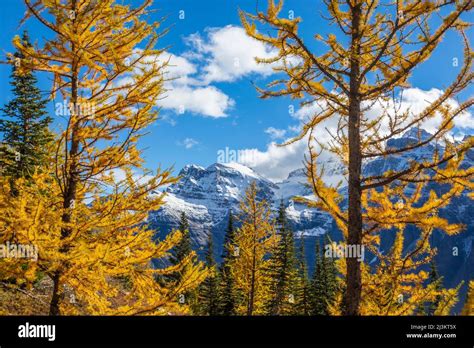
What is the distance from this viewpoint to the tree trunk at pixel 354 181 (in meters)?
6.57

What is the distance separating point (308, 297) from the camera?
44469 millimetres

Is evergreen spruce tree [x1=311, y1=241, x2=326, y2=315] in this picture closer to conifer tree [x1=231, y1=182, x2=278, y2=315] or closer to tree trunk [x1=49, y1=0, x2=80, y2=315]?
conifer tree [x1=231, y1=182, x2=278, y2=315]

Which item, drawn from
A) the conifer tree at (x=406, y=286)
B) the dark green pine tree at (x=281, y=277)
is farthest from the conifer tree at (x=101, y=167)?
Answer: the dark green pine tree at (x=281, y=277)

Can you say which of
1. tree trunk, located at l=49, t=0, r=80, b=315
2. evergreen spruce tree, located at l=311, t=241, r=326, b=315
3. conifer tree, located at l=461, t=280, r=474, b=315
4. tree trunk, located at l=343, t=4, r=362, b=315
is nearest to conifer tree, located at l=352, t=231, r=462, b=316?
tree trunk, located at l=343, t=4, r=362, b=315

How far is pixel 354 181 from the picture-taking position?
6.89 m

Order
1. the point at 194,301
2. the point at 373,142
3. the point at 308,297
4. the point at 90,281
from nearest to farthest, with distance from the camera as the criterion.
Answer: the point at 90,281, the point at 373,142, the point at 308,297, the point at 194,301

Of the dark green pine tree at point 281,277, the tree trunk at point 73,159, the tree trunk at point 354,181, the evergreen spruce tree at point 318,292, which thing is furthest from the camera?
the evergreen spruce tree at point 318,292

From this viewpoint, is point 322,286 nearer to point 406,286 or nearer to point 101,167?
A: point 406,286

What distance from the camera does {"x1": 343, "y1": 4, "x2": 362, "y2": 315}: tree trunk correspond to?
657 cm

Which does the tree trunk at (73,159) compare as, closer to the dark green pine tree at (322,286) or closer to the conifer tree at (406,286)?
the conifer tree at (406,286)
